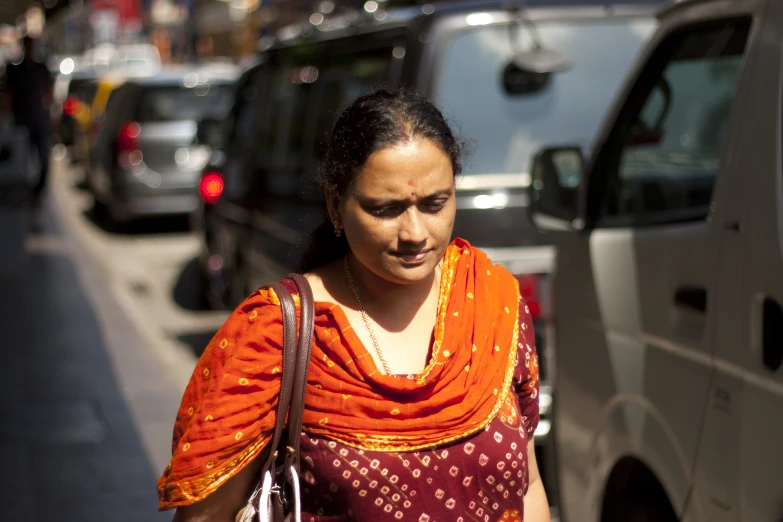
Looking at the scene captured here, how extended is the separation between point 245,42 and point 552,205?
33342mm

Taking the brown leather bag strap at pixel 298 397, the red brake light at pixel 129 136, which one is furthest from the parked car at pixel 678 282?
the red brake light at pixel 129 136

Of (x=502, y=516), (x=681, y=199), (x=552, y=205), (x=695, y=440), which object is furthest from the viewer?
(x=552, y=205)

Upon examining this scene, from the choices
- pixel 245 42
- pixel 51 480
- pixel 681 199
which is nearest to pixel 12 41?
pixel 245 42

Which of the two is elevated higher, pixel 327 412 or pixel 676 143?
pixel 676 143

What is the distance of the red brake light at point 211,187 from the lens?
8.97 metres

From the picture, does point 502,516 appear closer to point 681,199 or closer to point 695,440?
point 695,440

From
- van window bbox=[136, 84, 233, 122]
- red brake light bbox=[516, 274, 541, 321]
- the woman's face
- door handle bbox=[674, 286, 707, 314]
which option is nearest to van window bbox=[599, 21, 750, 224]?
door handle bbox=[674, 286, 707, 314]

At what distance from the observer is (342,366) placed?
2.22 metres

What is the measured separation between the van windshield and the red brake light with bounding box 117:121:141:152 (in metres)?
9.50

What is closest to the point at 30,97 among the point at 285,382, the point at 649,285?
the point at 649,285

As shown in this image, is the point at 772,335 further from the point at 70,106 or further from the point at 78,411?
the point at 70,106

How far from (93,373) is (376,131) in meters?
6.01

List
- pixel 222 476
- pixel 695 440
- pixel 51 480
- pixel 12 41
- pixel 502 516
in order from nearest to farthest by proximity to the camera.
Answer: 1. pixel 222 476
2. pixel 502 516
3. pixel 695 440
4. pixel 51 480
5. pixel 12 41

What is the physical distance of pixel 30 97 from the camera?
15.6 meters
